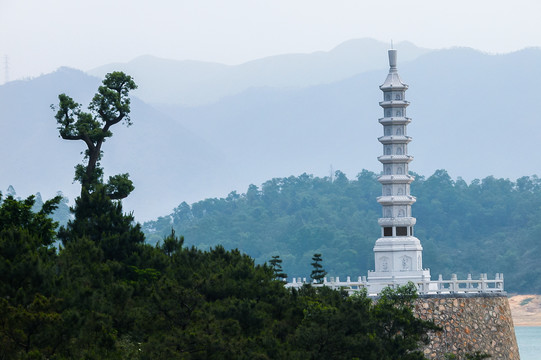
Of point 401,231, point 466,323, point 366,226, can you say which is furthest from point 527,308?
point 466,323

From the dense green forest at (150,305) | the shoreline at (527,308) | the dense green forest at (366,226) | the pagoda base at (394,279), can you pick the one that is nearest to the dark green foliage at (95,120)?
the dense green forest at (150,305)

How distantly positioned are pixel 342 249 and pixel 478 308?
8029 centimetres

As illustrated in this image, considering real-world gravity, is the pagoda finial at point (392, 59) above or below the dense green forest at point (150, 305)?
above

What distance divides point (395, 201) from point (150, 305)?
27.2 metres

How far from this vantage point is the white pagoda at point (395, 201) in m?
55.7

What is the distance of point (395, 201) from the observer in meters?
56.3

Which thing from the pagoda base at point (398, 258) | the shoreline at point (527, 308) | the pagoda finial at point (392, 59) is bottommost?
the pagoda base at point (398, 258)

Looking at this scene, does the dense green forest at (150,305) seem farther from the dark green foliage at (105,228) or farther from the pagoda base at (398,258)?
the pagoda base at (398,258)

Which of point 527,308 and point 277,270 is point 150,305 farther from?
point 527,308

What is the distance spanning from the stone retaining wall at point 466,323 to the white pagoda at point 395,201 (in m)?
6.39

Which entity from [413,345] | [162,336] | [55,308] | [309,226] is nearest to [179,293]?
[162,336]

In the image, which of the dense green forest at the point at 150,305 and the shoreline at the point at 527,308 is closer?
the dense green forest at the point at 150,305

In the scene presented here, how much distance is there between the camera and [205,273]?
1435 inches

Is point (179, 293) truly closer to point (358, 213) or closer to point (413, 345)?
point (413, 345)
